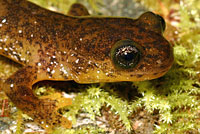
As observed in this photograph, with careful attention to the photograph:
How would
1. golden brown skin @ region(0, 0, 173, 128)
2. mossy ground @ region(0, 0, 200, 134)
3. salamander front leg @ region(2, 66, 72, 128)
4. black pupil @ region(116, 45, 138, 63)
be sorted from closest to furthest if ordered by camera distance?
black pupil @ region(116, 45, 138, 63) < golden brown skin @ region(0, 0, 173, 128) < mossy ground @ region(0, 0, 200, 134) < salamander front leg @ region(2, 66, 72, 128)

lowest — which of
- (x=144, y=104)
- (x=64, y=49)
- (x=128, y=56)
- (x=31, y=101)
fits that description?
(x=144, y=104)

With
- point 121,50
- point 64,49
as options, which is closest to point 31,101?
point 64,49

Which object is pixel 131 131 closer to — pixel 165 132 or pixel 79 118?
pixel 165 132

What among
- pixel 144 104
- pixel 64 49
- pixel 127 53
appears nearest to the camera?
pixel 127 53

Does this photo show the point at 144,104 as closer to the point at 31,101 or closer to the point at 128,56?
the point at 128,56

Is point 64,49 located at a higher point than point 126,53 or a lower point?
higher

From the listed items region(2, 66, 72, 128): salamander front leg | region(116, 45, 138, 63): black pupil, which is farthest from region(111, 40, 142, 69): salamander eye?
region(2, 66, 72, 128): salamander front leg

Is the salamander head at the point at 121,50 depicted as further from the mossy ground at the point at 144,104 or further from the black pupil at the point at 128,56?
the mossy ground at the point at 144,104

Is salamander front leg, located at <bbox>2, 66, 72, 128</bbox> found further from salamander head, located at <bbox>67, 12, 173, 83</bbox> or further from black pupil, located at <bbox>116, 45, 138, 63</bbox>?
black pupil, located at <bbox>116, 45, 138, 63</bbox>

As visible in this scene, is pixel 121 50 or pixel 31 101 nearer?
pixel 121 50
